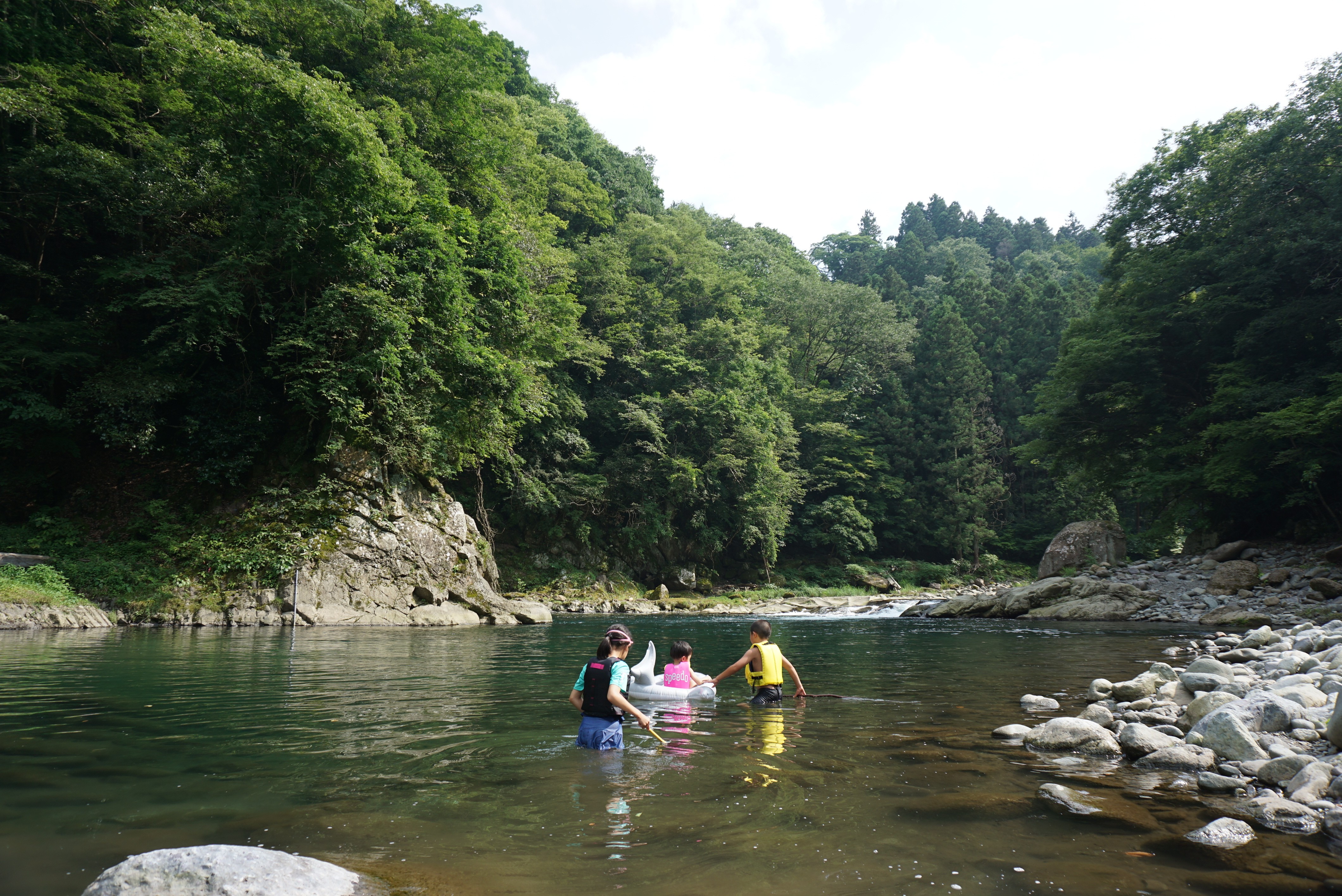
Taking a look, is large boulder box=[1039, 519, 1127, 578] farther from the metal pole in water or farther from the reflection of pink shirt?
the metal pole in water

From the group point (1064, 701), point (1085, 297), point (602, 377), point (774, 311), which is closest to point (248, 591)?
point (1064, 701)

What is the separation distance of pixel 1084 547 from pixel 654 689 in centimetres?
3273

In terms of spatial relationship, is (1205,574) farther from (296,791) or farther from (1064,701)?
(296,791)

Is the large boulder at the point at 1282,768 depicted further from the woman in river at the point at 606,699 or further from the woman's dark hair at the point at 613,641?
the woman's dark hair at the point at 613,641

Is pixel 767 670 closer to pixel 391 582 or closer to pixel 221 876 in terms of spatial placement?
pixel 221 876

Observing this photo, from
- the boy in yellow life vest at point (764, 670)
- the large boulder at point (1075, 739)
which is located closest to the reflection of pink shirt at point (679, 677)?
the boy in yellow life vest at point (764, 670)

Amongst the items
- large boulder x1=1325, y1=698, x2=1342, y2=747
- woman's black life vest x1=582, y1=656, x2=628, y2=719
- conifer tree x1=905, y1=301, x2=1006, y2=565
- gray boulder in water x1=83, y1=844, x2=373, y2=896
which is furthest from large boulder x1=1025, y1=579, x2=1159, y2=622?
conifer tree x1=905, y1=301, x2=1006, y2=565

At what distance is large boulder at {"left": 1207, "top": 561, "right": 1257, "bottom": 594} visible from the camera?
20047 millimetres

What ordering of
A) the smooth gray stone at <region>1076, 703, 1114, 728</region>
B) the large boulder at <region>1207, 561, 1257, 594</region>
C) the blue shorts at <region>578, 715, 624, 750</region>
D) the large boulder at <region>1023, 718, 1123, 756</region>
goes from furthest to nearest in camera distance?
the large boulder at <region>1207, 561, 1257, 594</region> → the smooth gray stone at <region>1076, 703, 1114, 728</region> → the blue shorts at <region>578, 715, 624, 750</region> → the large boulder at <region>1023, 718, 1123, 756</region>

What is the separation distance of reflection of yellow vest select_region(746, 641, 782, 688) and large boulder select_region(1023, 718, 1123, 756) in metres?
2.94

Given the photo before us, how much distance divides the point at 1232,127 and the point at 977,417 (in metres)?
Answer: 30.4

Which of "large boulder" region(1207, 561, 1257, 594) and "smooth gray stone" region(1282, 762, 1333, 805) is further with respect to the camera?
"large boulder" region(1207, 561, 1257, 594)

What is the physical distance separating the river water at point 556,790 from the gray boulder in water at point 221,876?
13.1 inches

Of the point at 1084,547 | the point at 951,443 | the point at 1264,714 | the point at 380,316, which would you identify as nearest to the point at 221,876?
the point at 1264,714
